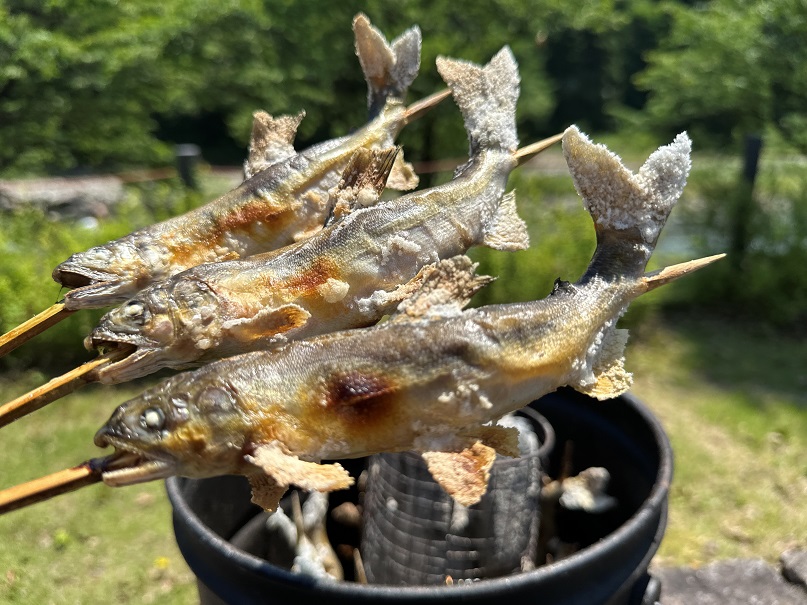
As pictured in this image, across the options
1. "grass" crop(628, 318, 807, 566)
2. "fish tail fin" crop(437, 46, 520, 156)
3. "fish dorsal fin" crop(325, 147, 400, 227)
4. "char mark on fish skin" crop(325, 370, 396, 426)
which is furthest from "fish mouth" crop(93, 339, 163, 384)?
"grass" crop(628, 318, 807, 566)

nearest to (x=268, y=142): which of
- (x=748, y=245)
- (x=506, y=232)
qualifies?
(x=506, y=232)

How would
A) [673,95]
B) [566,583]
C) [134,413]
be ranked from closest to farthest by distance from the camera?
[134,413], [566,583], [673,95]

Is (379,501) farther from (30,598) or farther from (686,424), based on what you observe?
(686,424)

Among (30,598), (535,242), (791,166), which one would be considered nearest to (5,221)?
(30,598)

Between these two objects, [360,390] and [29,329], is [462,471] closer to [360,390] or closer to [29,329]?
[360,390]

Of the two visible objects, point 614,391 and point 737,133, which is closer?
point 614,391
